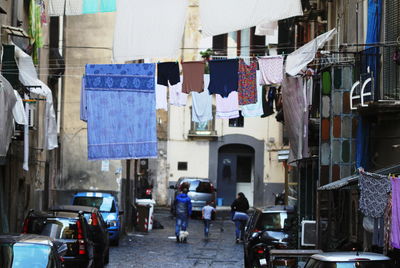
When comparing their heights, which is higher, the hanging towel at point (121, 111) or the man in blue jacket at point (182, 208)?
the hanging towel at point (121, 111)

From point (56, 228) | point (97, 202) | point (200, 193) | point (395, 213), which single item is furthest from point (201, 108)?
point (200, 193)

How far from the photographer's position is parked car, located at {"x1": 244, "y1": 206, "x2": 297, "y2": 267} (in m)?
20.8

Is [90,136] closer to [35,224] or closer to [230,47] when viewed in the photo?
[35,224]

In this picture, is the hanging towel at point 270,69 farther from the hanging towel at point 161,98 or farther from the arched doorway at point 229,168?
the arched doorway at point 229,168

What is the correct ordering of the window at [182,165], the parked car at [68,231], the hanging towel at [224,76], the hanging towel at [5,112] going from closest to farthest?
the hanging towel at [5,112] → the parked car at [68,231] → the hanging towel at [224,76] → the window at [182,165]

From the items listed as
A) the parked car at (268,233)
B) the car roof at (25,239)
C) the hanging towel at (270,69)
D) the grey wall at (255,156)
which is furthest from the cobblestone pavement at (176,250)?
Answer: the grey wall at (255,156)

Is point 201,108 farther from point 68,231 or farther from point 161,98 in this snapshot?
point 68,231

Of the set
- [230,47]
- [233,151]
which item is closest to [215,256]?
[230,47]

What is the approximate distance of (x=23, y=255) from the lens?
13953 millimetres

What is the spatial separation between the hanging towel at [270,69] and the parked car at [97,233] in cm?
548

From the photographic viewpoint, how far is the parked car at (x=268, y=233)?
20.8m

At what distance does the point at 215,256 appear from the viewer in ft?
86.7

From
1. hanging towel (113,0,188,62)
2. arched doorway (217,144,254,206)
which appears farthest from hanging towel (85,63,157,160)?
arched doorway (217,144,254,206)

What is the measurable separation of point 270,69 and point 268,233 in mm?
4000
